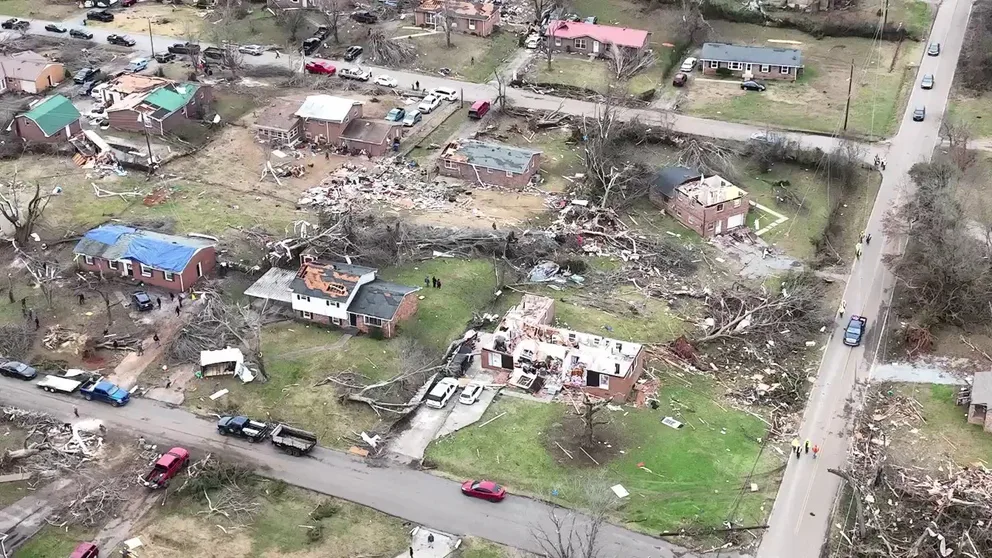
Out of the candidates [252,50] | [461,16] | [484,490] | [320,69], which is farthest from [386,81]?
[484,490]

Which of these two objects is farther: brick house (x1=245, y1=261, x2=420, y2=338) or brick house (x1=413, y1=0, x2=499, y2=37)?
brick house (x1=413, y1=0, x2=499, y2=37)

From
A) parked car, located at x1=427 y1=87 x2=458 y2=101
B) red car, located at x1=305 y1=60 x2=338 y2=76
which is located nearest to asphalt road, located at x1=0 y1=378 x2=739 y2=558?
parked car, located at x1=427 y1=87 x2=458 y2=101

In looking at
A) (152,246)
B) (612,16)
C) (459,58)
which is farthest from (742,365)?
(612,16)

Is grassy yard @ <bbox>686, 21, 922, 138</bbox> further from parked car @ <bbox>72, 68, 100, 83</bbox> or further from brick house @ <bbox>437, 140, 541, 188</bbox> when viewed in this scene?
parked car @ <bbox>72, 68, 100, 83</bbox>

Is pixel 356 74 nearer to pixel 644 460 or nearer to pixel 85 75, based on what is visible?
pixel 85 75

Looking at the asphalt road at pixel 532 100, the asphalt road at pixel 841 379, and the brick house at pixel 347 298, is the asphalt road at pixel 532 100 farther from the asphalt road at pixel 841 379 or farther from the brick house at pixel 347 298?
the brick house at pixel 347 298

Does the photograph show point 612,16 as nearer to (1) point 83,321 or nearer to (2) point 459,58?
(2) point 459,58
